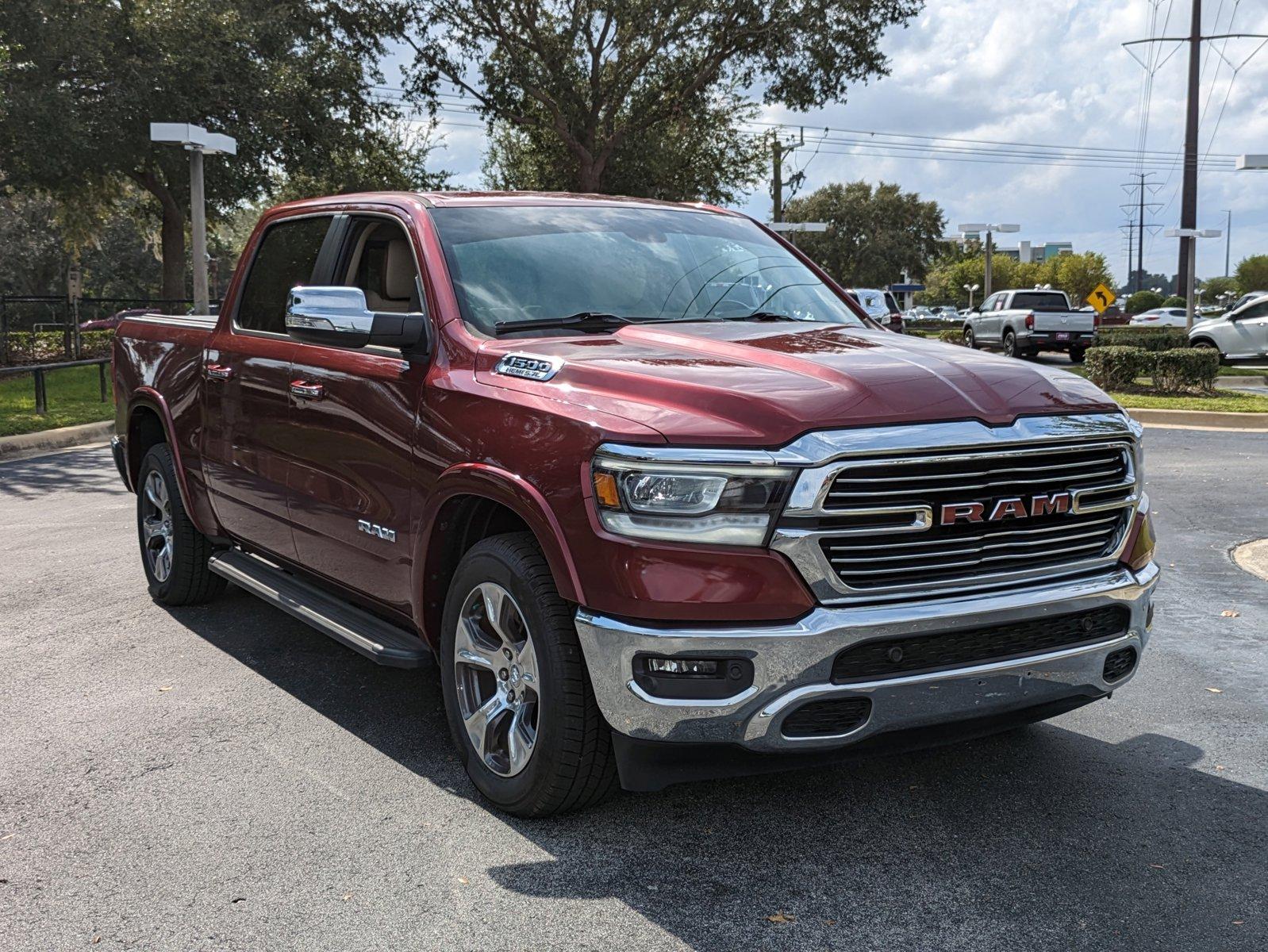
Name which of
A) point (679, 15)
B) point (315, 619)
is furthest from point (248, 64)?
point (315, 619)

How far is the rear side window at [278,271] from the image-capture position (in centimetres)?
555

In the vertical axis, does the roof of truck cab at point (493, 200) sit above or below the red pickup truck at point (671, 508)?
above

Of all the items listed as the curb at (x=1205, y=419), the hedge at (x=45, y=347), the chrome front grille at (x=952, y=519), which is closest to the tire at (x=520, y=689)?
the chrome front grille at (x=952, y=519)

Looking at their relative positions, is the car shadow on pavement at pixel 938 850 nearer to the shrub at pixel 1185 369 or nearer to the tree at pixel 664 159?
the shrub at pixel 1185 369

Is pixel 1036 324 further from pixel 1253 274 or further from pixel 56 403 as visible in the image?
pixel 1253 274

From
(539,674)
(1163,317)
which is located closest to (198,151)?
(539,674)

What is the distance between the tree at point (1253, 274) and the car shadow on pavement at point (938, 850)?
8100cm

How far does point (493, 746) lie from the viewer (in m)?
4.07

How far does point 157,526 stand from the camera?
6.88 metres

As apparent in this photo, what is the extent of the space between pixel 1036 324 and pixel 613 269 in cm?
2974

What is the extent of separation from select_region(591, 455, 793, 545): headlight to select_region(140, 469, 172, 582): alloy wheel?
3.95 m

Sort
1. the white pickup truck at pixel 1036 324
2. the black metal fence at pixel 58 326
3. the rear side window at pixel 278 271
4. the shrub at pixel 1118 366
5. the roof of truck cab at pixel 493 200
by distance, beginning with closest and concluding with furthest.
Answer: the roof of truck cab at pixel 493 200, the rear side window at pixel 278 271, the shrub at pixel 1118 366, the black metal fence at pixel 58 326, the white pickup truck at pixel 1036 324

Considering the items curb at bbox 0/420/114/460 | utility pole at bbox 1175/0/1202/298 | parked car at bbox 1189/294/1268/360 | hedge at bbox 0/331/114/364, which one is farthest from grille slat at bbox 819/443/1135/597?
utility pole at bbox 1175/0/1202/298

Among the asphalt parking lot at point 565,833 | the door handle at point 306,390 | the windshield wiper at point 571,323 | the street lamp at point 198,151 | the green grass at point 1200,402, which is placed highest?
the street lamp at point 198,151
